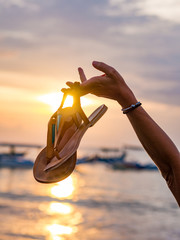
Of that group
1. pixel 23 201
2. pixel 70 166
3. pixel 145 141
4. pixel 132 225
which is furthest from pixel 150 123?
pixel 23 201

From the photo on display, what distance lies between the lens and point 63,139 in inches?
54.1

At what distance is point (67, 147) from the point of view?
131 cm

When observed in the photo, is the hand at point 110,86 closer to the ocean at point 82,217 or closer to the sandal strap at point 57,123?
the sandal strap at point 57,123

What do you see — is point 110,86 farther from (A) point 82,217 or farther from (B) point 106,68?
(A) point 82,217

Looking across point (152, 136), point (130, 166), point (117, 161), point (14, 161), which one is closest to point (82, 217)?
point (152, 136)

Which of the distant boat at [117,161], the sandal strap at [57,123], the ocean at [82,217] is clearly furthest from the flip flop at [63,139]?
the distant boat at [117,161]

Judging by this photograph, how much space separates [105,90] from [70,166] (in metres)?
0.24

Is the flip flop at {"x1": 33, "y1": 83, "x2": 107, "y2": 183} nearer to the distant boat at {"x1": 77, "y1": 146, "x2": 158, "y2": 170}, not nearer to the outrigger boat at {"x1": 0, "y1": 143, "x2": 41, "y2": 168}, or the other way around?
the outrigger boat at {"x1": 0, "y1": 143, "x2": 41, "y2": 168}

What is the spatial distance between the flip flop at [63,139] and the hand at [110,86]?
0.08 metres

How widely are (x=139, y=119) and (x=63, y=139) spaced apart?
12.7 inches

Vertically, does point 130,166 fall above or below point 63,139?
above

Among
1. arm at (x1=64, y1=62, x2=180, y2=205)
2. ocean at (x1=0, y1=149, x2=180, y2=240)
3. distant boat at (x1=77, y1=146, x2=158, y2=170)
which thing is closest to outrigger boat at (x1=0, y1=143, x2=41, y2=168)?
distant boat at (x1=77, y1=146, x2=158, y2=170)

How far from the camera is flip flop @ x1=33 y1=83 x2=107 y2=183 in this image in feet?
4.04

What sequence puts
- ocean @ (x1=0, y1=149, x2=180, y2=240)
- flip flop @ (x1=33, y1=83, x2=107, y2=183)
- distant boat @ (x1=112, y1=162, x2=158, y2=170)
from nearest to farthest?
flip flop @ (x1=33, y1=83, x2=107, y2=183) < ocean @ (x1=0, y1=149, x2=180, y2=240) < distant boat @ (x1=112, y1=162, x2=158, y2=170)
